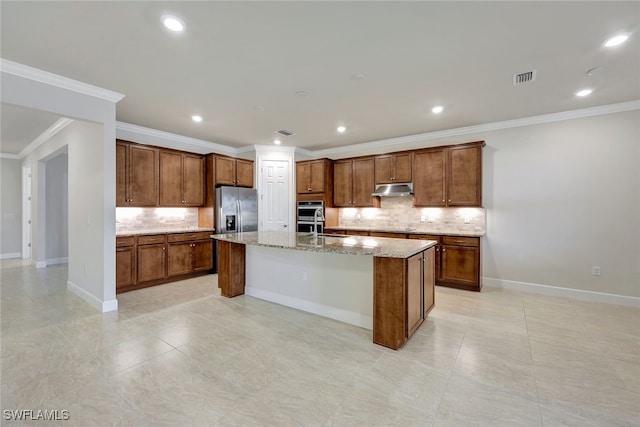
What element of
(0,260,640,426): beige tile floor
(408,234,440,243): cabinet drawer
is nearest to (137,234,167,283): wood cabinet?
(0,260,640,426): beige tile floor

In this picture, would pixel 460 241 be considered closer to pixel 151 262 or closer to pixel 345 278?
pixel 345 278

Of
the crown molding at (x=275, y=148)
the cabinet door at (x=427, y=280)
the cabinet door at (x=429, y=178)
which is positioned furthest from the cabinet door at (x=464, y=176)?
the crown molding at (x=275, y=148)

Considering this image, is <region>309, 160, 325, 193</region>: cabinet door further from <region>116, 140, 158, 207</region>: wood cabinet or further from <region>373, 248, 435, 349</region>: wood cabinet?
<region>373, 248, 435, 349</region>: wood cabinet

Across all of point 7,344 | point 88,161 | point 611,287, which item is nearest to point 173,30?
point 88,161

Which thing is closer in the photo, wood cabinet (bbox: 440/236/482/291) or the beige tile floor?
the beige tile floor

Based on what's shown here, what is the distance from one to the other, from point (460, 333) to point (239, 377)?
227 cm

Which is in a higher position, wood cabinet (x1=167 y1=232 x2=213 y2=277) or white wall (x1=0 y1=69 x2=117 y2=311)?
white wall (x1=0 y1=69 x2=117 y2=311)

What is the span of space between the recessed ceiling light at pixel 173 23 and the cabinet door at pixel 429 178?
4.22 meters

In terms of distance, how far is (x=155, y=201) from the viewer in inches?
197

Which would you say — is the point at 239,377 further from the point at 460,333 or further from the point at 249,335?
the point at 460,333

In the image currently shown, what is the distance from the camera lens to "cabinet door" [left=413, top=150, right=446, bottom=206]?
497 centimetres

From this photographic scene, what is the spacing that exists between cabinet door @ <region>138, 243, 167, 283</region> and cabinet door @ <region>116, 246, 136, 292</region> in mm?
100

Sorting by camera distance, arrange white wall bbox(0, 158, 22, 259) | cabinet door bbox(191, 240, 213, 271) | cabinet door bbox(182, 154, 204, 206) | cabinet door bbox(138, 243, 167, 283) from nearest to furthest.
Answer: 1. cabinet door bbox(138, 243, 167, 283)
2. cabinet door bbox(191, 240, 213, 271)
3. cabinet door bbox(182, 154, 204, 206)
4. white wall bbox(0, 158, 22, 259)

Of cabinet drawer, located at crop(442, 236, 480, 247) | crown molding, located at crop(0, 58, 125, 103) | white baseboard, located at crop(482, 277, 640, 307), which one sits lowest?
white baseboard, located at crop(482, 277, 640, 307)
